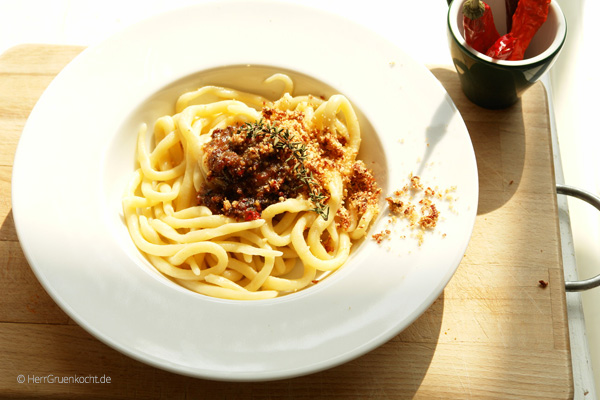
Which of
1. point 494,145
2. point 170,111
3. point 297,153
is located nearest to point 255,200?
point 297,153

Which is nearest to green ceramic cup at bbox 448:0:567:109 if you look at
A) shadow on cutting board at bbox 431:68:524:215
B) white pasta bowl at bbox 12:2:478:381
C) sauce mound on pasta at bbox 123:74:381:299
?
shadow on cutting board at bbox 431:68:524:215

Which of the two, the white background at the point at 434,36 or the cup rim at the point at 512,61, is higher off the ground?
the cup rim at the point at 512,61

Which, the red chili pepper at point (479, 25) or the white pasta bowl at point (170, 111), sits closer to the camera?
the white pasta bowl at point (170, 111)

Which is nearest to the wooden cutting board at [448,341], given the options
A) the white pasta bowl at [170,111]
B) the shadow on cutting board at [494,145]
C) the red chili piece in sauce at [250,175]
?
the shadow on cutting board at [494,145]

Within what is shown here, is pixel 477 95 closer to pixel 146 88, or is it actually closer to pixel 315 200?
pixel 315 200

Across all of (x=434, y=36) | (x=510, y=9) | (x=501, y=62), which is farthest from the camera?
(x=434, y=36)

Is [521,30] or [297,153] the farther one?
[521,30]

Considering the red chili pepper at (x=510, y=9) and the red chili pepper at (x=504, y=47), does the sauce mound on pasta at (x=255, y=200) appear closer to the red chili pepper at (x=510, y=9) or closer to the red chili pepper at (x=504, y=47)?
the red chili pepper at (x=504, y=47)

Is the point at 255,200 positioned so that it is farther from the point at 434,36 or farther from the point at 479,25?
the point at 434,36
